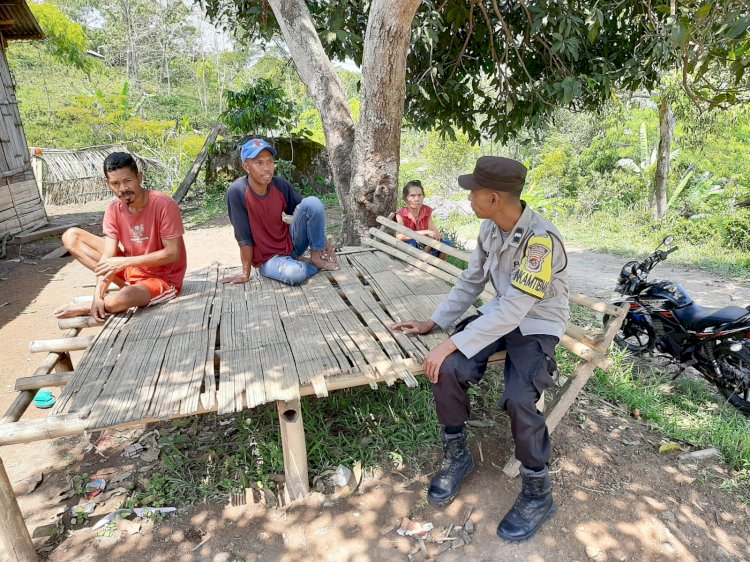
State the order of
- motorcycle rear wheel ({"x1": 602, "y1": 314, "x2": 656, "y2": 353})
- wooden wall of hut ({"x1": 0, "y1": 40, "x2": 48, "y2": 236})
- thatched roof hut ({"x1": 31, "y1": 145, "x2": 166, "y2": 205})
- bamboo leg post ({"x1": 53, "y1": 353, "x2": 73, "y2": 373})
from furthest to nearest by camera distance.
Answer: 1. thatched roof hut ({"x1": 31, "y1": 145, "x2": 166, "y2": 205})
2. wooden wall of hut ({"x1": 0, "y1": 40, "x2": 48, "y2": 236})
3. motorcycle rear wheel ({"x1": 602, "y1": 314, "x2": 656, "y2": 353})
4. bamboo leg post ({"x1": 53, "y1": 353, "x2": 73, "y2": 373})

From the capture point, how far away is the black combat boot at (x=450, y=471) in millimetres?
2615

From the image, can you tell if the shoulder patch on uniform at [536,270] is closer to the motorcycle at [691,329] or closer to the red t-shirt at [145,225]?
the motorcycle at [691,329]

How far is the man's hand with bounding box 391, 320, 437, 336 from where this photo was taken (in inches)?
115

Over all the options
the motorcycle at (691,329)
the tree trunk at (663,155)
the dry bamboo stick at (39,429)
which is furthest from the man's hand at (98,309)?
the tree trunk at (663,155)

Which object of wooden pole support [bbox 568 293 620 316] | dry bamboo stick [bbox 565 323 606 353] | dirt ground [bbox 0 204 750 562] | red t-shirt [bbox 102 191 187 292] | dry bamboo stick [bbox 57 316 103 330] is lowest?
dirt ground [bbox 0 204 750 562]

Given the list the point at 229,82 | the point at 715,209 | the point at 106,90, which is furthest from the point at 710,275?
the point at 229,82

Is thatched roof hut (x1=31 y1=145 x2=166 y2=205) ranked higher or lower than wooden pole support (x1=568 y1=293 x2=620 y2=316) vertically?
lower

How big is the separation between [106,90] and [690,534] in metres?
23.3

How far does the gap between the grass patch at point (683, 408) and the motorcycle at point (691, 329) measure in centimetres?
18

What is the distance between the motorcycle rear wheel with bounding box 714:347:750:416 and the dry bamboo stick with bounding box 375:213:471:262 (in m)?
2.12

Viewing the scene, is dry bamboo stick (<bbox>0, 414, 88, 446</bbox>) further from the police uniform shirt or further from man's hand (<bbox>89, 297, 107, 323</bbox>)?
the police uniform shirt

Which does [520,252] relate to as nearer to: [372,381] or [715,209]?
[372,381]

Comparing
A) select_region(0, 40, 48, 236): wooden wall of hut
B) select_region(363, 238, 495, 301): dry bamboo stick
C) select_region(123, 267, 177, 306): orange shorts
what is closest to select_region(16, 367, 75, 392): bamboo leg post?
select_region(123, 267, 177, 306): orange shorts

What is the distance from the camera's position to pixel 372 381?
2520 millimetres
